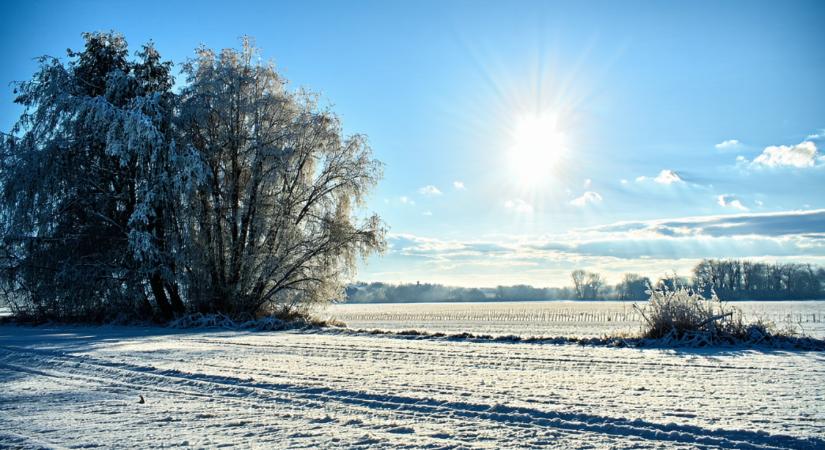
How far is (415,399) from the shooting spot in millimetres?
6633

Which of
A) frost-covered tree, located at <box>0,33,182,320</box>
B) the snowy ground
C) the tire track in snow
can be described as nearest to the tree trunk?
frost-covered tree, located at <box>0,33,182,320</box>

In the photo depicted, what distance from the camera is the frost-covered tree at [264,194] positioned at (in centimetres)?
2233

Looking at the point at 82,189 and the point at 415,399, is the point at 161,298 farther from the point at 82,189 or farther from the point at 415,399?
the point at 415,399

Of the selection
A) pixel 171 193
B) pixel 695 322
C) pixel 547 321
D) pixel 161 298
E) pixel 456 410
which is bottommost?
pixel 547 321

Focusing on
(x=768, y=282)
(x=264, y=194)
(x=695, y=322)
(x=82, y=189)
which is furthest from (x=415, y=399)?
(x=768, y=282)

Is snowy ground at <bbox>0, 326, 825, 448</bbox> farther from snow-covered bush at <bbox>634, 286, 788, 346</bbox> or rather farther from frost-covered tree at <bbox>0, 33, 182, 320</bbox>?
frost-covered tree at <bbox>0, 33, 182, 320</bbox>

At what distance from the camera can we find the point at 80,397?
722 centimetres

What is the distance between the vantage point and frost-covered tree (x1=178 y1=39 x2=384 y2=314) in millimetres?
22328

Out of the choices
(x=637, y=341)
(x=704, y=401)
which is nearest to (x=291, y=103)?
(x=637, y=341)

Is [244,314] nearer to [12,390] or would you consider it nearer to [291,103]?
[291,103]

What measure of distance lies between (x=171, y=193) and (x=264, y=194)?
3.52 meters

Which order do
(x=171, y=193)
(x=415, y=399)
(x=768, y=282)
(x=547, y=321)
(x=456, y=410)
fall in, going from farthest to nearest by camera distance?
(x=768, y=282), (x=547, y=321), (x=171, y=193), (x=415, y=399), (x=456, y=410)

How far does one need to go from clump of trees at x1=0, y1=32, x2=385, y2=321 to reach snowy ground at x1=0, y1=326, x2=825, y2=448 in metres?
11.0

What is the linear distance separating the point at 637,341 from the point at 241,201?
16.7 m
